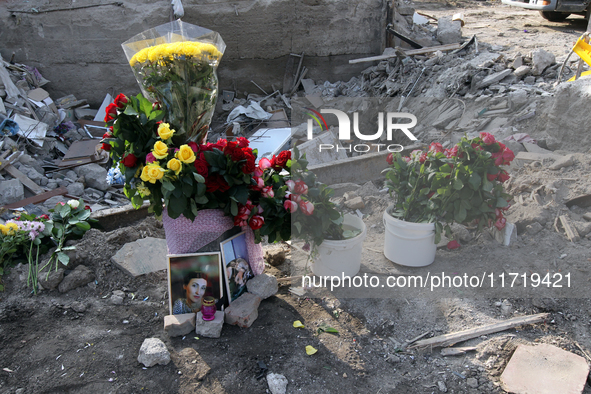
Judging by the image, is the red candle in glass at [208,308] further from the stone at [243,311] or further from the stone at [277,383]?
the stone at [277,383]

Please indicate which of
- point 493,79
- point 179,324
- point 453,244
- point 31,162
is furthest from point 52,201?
point 493,79

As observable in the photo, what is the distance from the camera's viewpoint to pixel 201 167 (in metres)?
2.72

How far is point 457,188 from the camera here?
10.2 feet

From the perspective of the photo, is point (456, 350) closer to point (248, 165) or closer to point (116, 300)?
point (248, 165)

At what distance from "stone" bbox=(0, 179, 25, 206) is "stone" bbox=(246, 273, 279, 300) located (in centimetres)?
418

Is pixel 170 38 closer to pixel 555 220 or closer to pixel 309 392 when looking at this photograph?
pixel 309 392

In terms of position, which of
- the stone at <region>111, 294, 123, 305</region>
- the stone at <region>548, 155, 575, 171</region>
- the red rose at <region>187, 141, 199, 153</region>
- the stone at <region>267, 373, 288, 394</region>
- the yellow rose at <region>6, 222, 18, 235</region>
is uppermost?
the red rose at <region>187, 141, 199, 153</region>

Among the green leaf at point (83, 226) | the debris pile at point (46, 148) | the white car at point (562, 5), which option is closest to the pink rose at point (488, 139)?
the green leaf at point (83, 226)

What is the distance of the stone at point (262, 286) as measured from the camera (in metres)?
3.22

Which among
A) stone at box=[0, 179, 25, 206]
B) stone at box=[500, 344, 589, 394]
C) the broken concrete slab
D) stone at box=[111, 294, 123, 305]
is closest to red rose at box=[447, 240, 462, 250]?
stone at box=[500, 344, 589, 394]

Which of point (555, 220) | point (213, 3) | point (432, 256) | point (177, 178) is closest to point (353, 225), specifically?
point (432, 256)

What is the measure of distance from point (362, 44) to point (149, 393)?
27.6ft

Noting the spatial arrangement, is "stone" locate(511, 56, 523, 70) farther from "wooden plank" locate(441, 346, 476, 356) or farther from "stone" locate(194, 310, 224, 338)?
"stone" locate(194, 310, 224, 338)

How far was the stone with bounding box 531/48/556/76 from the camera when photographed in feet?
22.4
